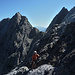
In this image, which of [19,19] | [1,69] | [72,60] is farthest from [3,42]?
[72,60]

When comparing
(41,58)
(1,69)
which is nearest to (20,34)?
(1,69)

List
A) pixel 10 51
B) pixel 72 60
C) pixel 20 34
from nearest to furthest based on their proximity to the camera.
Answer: pixel 72 60
pixel 10 51
pixel 20 34

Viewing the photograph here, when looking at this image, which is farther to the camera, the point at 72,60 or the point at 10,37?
the point at 10,37

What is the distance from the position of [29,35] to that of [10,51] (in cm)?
2182

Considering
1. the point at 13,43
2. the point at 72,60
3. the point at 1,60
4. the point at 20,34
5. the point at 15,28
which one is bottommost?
the point at 72,60

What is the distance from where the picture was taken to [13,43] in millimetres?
92188

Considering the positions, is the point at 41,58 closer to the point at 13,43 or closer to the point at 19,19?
the point at 13,43

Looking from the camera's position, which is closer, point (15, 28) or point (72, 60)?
point (72, 60)

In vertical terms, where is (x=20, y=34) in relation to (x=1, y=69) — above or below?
above

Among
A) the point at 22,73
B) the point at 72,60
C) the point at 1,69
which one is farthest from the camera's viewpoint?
the point at 1,69

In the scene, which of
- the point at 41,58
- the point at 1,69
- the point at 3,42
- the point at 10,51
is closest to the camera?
the point at 41,58

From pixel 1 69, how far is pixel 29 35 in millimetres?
38036

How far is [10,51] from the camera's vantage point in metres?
89.8

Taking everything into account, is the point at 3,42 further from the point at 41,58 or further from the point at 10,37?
the point at 41,58
